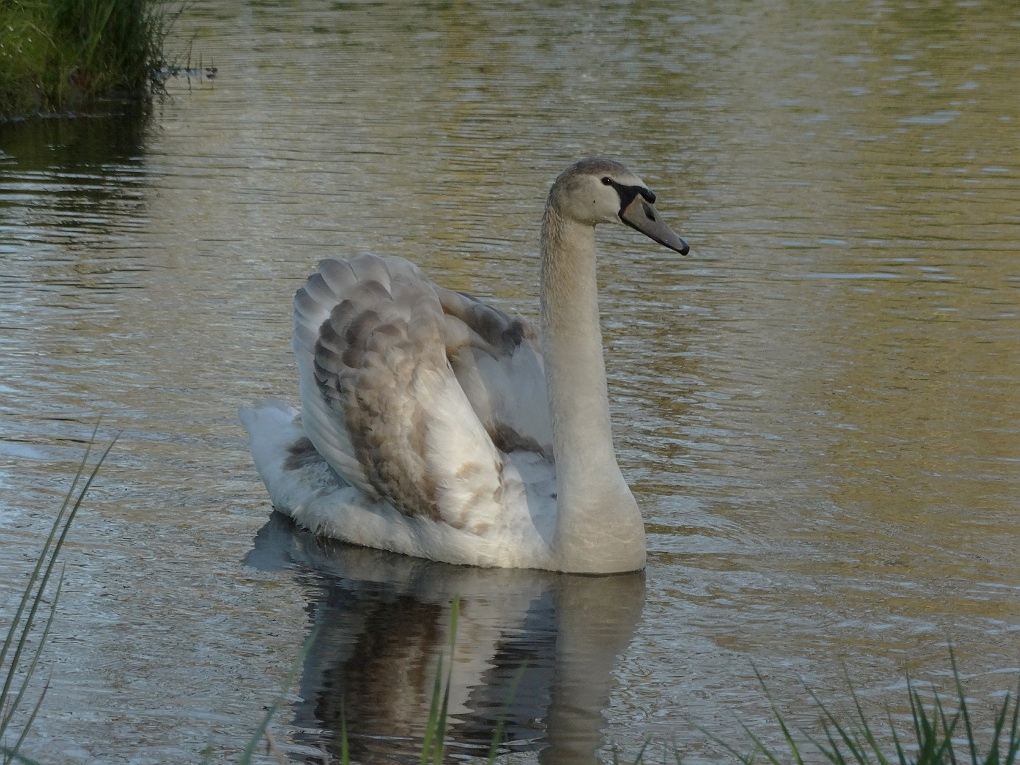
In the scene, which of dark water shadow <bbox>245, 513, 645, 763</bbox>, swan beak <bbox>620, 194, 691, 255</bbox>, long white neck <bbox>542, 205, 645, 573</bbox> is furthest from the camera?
long white neck <bbox>542, 205, 645, 573</bbox>

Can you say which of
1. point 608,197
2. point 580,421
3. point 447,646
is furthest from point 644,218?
point 447,646

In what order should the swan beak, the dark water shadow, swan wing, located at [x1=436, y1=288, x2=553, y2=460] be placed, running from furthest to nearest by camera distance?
swan wing, located at [x1=436, y1=288, x2=553, y2=460], the swan beak, the dark water shadow

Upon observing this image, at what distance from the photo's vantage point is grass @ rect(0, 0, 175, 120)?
18906mm

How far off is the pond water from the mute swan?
7.2 inches

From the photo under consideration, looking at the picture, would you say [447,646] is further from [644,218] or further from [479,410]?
[644,218]

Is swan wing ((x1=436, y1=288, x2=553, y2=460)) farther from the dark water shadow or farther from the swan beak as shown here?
the swan beak

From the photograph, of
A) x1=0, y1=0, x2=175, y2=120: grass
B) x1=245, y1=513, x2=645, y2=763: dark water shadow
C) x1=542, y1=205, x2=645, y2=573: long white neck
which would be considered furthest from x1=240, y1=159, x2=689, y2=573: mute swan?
x1=0, y1=0, x2=175, y2=120: grass

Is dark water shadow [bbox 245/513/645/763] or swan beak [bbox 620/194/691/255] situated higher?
swan beak [bbox 620/194/691/255]

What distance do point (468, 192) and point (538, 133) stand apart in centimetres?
353

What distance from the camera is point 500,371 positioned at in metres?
7.49

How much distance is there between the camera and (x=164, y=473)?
8070mm

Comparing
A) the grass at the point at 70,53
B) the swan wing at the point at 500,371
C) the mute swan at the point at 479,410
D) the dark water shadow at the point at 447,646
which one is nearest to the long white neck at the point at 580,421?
the mute swan at the point at 479,410

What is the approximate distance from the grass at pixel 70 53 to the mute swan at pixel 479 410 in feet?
41.4

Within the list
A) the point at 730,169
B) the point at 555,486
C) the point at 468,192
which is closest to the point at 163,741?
the point at 555,486
